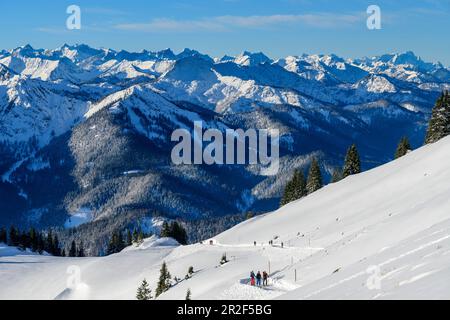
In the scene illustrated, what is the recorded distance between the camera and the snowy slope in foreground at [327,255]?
26.8 meters

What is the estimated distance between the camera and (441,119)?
3642 inches

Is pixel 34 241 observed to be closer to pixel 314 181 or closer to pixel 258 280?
pixel 314 181

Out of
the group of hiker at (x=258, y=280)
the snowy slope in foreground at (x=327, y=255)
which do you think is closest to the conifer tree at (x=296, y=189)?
the snowy slope in foreground at (x=327, y=255)

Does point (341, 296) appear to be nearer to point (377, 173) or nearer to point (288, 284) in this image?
point (288, 284)

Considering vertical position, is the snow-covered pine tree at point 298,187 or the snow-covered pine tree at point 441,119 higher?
the snow-covered pine tree at point 441,119

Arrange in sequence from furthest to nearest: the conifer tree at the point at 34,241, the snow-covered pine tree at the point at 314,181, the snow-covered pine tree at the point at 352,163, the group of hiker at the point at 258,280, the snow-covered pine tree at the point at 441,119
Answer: the conifer tree at the point at 34,241 → the snow-covered pine tree at the point at 314,181 → the snow-covered pine tree at the point at 352,163 → the snow-covered pine tree at the point at 441,119 → the group of hiker at the point at 258,280

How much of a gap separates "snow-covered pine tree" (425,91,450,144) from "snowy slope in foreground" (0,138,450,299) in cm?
1264

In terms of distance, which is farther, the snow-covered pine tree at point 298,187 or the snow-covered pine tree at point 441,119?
the snow-covered pine tree at point 298,187

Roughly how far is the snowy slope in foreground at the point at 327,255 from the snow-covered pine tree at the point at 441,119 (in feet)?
41.5

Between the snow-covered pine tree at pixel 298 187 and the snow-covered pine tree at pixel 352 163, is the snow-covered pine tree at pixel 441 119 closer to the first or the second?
the snow-covered pine tree at pixel 352 163

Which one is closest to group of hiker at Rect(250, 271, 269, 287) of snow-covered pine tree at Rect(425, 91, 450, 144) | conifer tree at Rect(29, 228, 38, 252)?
snow-covered pine tree at Rect(425, 91, 450, 144)

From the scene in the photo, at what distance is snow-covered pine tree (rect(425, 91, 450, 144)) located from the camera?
9169 cm
